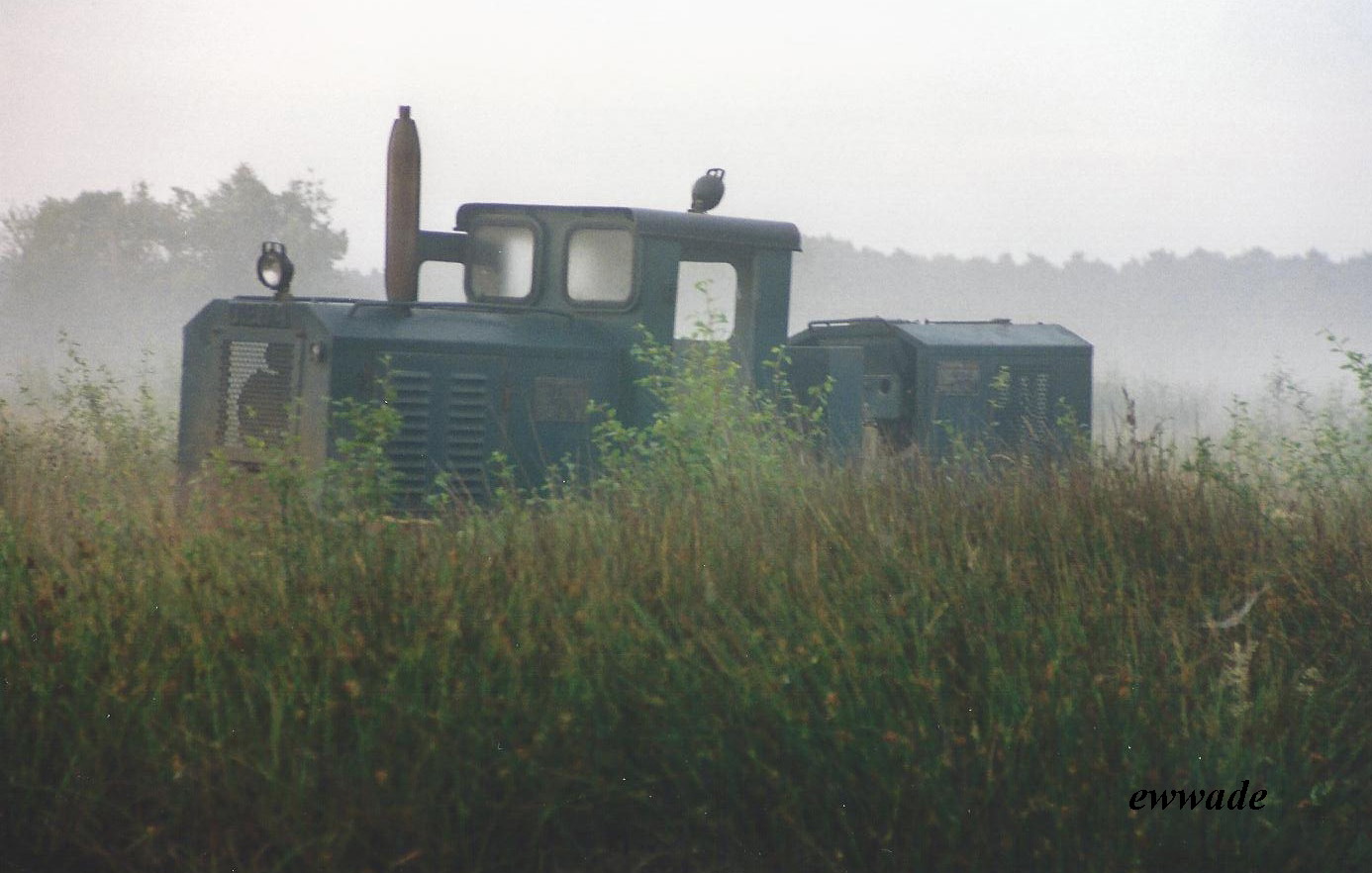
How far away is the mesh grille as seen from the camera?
267 inches

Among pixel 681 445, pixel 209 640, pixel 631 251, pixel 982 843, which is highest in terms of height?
pixel 631 251

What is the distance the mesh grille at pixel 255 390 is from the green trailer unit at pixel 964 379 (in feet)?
14.5

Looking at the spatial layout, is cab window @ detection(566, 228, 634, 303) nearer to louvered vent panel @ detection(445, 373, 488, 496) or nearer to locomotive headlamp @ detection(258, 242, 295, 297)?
louvered vent panel @ detection(445, 373, 488, 496)

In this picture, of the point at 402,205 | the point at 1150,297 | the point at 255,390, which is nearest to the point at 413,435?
the point at 255,390

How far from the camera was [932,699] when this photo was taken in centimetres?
343

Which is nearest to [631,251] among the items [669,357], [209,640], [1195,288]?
[669,357]

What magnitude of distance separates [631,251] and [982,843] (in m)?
5.05

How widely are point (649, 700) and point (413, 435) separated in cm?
369

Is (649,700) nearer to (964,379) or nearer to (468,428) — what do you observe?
(468,428)

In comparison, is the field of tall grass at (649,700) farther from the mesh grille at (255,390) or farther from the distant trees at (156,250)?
the distant trees at (156,250)

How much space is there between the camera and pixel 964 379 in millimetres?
10023

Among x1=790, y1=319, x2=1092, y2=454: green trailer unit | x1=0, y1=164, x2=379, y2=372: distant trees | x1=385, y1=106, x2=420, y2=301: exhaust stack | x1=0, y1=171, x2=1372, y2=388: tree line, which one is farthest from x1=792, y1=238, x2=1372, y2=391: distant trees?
x1=385, y1=106, x2=420, y2=301: exhaust stack

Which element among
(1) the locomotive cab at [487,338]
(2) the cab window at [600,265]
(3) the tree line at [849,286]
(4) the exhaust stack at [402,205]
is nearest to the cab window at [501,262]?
(1) the locomotive cab at [487,338]

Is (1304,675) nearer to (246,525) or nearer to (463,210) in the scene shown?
(246,525)
